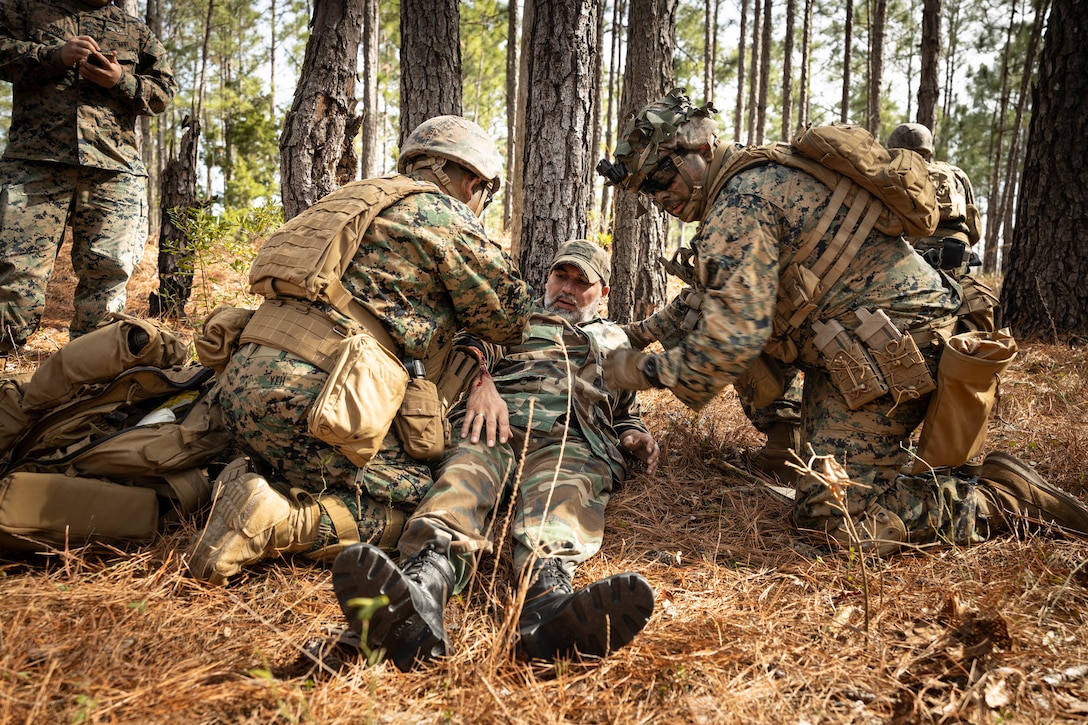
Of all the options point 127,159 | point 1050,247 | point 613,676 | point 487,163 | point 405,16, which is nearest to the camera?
point 613,676

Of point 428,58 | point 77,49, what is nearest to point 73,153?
point 77,49

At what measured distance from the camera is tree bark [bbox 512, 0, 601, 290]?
453cm

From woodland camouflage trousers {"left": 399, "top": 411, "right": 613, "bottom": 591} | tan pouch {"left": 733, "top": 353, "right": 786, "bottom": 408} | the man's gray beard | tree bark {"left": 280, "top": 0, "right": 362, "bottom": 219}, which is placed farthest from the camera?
tree bark {"left": 280, "top": 0, "right": 362, "bottom": 219}

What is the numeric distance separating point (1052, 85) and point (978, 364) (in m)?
4.54

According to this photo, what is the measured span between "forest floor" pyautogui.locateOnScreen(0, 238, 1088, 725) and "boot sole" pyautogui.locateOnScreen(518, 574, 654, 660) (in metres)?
0.06

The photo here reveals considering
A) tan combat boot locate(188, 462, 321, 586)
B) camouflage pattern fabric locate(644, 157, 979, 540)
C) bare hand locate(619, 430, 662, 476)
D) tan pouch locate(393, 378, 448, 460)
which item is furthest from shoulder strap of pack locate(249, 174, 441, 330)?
bare hand locate(619, 430, 662, 476)

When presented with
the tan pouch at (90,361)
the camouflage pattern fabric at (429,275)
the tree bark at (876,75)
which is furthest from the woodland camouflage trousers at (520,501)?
the tree bark at (876,75)

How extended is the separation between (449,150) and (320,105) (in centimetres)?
299

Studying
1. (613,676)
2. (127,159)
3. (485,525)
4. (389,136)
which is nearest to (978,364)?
(613,676)

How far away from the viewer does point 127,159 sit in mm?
4824

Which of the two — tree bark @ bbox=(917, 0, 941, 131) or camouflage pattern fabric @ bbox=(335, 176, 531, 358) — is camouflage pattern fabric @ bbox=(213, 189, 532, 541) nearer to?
camouflage pattern fabric @ bbox=(335, 176, 531, 358)

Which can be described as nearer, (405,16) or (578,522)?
(578,522)

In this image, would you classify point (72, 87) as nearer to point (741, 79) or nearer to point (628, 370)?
point (628, 370)

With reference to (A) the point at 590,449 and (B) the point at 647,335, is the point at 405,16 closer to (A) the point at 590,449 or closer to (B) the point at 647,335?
(B) the point at 647,335
